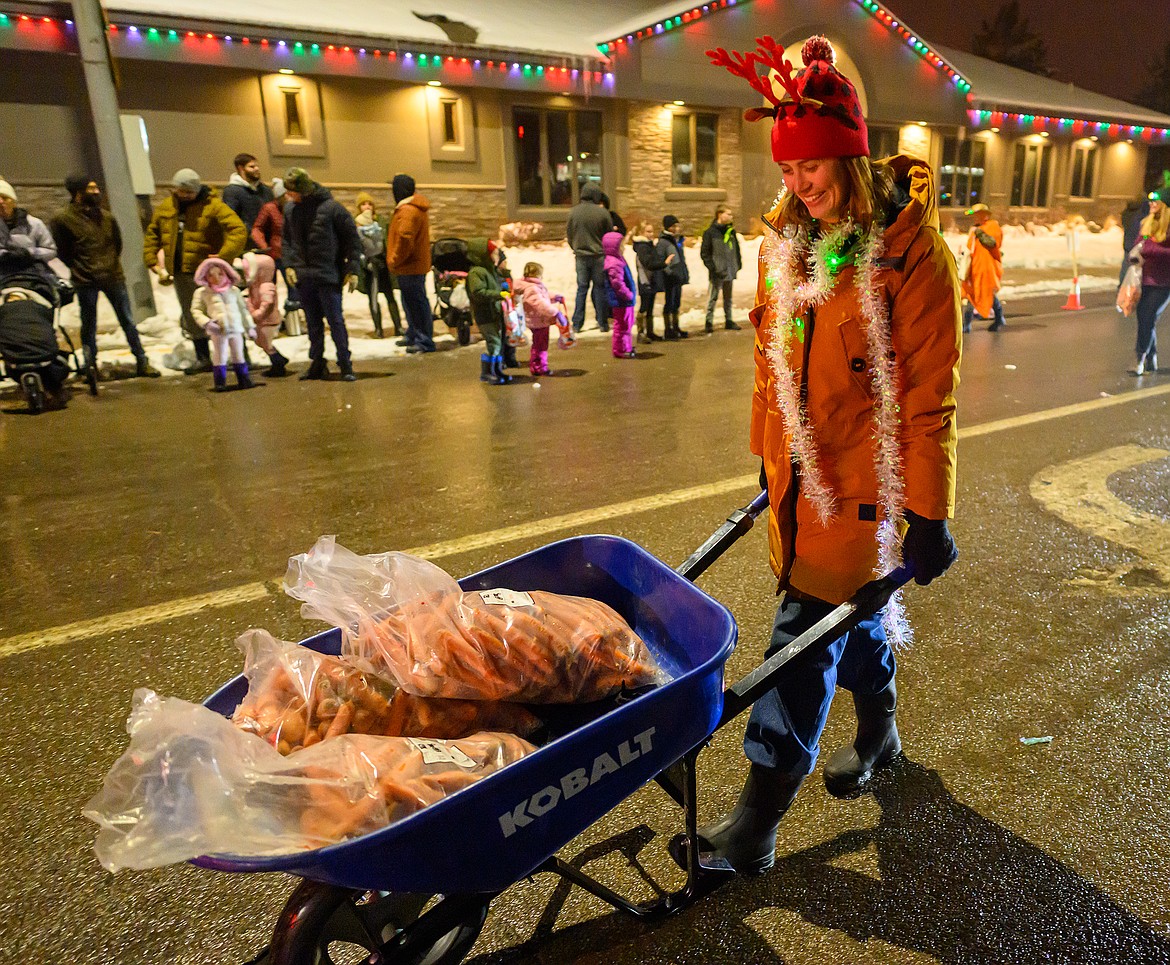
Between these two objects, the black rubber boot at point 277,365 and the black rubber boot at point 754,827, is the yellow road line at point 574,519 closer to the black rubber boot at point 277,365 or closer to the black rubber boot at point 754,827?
the black rubber boot at point 754,827

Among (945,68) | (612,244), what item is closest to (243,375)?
(612,244)

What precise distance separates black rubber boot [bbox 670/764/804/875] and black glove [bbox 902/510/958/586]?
2.30 feet

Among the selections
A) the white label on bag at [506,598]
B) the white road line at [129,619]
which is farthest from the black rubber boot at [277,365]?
the white label on bag at [506,598]

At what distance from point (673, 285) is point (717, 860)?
10618 mm

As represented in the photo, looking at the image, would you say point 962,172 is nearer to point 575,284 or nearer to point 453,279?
point 575,284

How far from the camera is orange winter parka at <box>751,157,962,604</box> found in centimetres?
199

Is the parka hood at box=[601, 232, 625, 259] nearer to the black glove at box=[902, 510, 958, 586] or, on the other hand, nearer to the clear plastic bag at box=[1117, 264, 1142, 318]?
the clear plastic bag at box=[1117, 264, 1142, 318]

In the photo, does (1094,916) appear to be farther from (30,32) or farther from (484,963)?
(30,32)

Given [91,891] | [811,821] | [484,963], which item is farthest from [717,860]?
[91,891]

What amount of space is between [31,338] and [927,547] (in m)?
8.81

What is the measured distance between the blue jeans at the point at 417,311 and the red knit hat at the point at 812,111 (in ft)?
31.2

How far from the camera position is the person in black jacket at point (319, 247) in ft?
29.4

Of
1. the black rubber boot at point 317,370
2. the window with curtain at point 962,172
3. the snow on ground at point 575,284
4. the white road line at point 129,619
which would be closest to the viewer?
the white road line at point 129,619

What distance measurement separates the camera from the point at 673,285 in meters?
12.1
